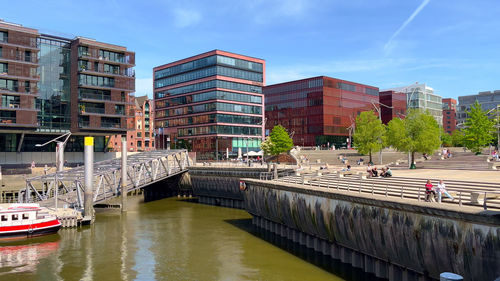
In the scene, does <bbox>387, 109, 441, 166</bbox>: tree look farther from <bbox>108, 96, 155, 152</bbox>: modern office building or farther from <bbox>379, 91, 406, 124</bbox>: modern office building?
<bbox>108, 96, 155, 152</bbox>: modern office building

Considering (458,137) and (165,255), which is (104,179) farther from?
(458,137)

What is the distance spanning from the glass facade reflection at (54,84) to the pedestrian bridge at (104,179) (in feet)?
56.1

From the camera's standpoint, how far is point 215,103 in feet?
385

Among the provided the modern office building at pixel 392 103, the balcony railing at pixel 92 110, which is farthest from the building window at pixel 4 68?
the modern office building at pixel 392 103

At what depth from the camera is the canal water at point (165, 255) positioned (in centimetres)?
2633

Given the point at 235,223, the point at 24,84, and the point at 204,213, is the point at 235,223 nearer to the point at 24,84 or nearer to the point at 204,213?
the point at 204,213

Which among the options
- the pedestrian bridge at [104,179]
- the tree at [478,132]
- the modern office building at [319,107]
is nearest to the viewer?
the pedestrian bridge at [104,179]

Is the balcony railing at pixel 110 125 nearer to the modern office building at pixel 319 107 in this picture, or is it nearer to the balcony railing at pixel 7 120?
the balcony railing at pixel 7 120

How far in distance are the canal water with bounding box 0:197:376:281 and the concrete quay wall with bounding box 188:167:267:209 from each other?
12.9 meters

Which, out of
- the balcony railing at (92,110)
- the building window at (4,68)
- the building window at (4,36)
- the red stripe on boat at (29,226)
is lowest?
the red stripe on boat at (29,226)

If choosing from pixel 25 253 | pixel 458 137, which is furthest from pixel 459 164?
pixel 25 253

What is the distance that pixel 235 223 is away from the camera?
45375 mm

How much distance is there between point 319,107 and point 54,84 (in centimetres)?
7696

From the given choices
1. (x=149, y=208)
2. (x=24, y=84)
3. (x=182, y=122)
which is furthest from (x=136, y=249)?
(x=182, y=122)
